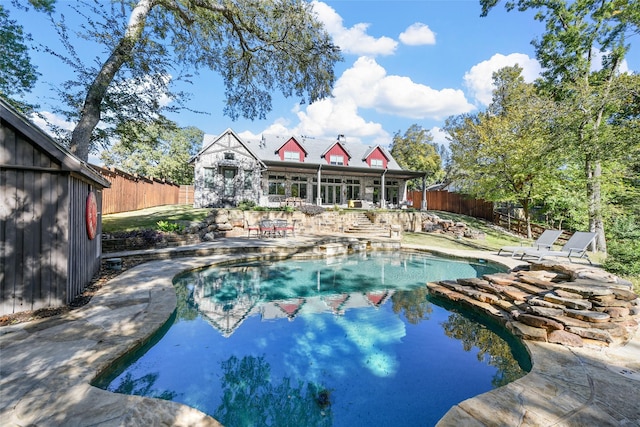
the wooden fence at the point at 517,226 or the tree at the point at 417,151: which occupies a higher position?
the tree at the point at 417,151

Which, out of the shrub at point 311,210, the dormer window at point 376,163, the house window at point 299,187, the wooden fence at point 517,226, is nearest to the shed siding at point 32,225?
the shrub at point 311,210

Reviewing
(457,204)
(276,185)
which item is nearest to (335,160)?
(276,185)

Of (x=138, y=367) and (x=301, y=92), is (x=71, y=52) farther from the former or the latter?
(x=138, y=367)

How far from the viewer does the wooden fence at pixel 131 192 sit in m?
13.7

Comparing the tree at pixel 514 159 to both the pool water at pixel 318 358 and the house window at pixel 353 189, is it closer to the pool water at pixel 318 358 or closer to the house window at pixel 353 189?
the house window at pixel 353 189

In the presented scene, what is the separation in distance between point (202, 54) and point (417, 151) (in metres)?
31.2

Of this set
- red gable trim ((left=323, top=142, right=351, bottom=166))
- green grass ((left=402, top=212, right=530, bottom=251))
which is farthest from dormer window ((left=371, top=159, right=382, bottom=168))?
green grass ((left=402, top=212, right=530, bottom=251))

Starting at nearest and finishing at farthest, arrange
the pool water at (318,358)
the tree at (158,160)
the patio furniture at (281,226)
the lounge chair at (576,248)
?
the pool water at (318,358) < the lounge chair at (576,248) < the patio furniture at (281,226) < the tree at (158,160)

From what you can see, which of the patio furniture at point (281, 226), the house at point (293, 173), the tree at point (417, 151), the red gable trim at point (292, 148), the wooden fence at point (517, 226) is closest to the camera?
the patio furniture at point (281, 226)

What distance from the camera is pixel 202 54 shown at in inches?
445

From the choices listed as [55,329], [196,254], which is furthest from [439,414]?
[196,254]

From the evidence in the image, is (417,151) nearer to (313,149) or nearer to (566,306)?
(313,149)

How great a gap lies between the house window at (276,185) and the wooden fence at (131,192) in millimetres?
8446

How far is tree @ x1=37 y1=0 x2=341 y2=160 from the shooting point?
833cm
